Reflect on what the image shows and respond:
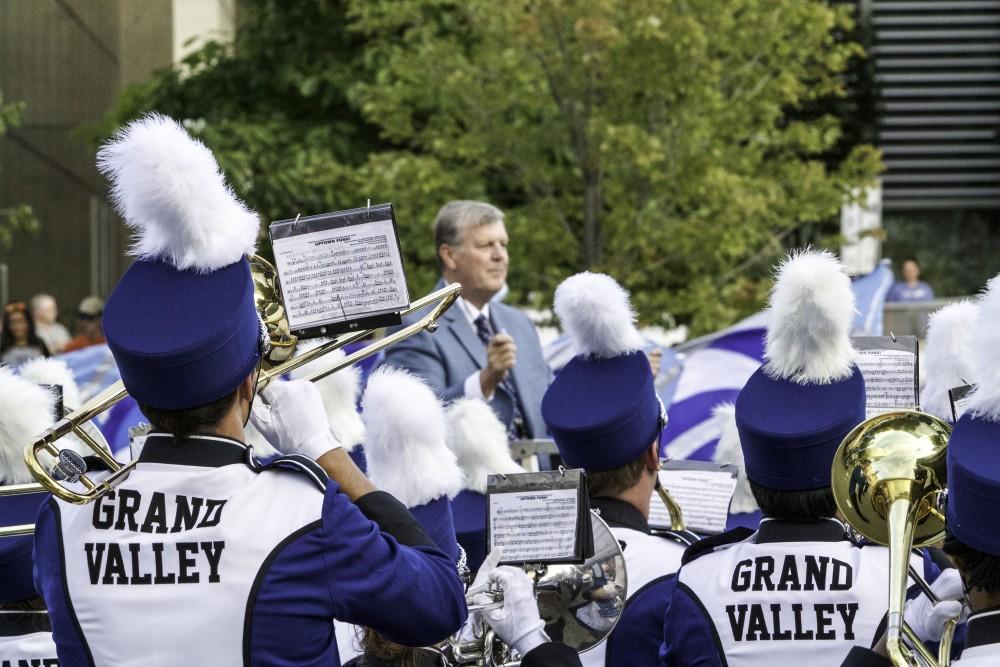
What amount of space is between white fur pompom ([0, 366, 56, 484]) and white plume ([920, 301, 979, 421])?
8.64 feet

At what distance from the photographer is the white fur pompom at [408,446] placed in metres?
4.00

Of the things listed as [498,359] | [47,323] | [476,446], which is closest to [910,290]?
[47,323]

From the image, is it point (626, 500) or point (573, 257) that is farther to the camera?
point (573, 257)

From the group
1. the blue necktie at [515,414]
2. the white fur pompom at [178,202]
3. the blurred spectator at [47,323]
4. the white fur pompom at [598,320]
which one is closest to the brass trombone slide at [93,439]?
the white fur pompom at [178,202]

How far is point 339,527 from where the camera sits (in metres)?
3.11

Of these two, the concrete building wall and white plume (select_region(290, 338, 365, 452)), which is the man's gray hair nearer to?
white plume (select_region(290, 338, 365, 452))

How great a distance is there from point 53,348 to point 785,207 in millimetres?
5758

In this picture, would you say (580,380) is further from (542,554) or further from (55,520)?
(55,520)

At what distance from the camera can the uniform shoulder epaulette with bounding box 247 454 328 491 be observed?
3150 mm

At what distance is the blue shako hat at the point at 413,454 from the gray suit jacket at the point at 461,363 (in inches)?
93.1

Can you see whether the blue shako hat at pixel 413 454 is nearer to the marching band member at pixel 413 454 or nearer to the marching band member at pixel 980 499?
the marching band member at pixel 413 454

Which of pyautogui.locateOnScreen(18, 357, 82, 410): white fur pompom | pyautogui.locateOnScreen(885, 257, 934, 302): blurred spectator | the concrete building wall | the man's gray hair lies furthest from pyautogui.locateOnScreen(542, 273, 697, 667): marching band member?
the concrete building wall

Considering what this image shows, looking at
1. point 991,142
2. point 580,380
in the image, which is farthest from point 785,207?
point 991,142

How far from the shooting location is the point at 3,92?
1983 centimetres
